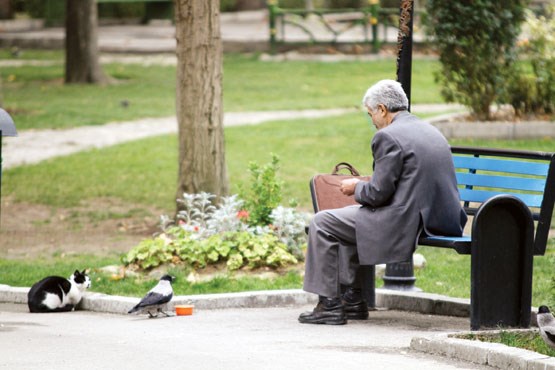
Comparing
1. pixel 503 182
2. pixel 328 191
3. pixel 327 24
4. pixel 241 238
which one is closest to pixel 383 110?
pixel 328 191

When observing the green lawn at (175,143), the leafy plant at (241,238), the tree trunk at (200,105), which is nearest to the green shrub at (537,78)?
the green lawn at (175,143)

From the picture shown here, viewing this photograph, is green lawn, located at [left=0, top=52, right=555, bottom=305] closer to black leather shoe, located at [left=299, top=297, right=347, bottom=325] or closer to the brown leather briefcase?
the brown leather briefcase

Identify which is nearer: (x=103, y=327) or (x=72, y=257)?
(x=103, y=327)

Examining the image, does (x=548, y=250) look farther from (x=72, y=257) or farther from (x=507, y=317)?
(x=72, y=257)

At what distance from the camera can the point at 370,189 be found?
7551 millimetres

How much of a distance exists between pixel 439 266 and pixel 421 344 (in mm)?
3668

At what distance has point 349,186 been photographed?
Result: 7.75 metres

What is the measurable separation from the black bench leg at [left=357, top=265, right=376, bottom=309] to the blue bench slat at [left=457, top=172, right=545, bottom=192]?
0.94 m

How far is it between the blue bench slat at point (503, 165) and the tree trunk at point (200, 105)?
3.66m

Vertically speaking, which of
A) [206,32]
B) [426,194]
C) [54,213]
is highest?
[206,32]

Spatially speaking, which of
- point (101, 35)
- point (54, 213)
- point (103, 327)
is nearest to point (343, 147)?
→ point (54, 213)

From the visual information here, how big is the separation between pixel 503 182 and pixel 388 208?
1.19 metres

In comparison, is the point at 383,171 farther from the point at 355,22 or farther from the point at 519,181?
the point at 355,22

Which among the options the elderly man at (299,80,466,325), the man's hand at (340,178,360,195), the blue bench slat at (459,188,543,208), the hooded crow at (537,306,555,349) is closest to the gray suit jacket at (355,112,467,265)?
the elderly man at (299,80,466,325)
